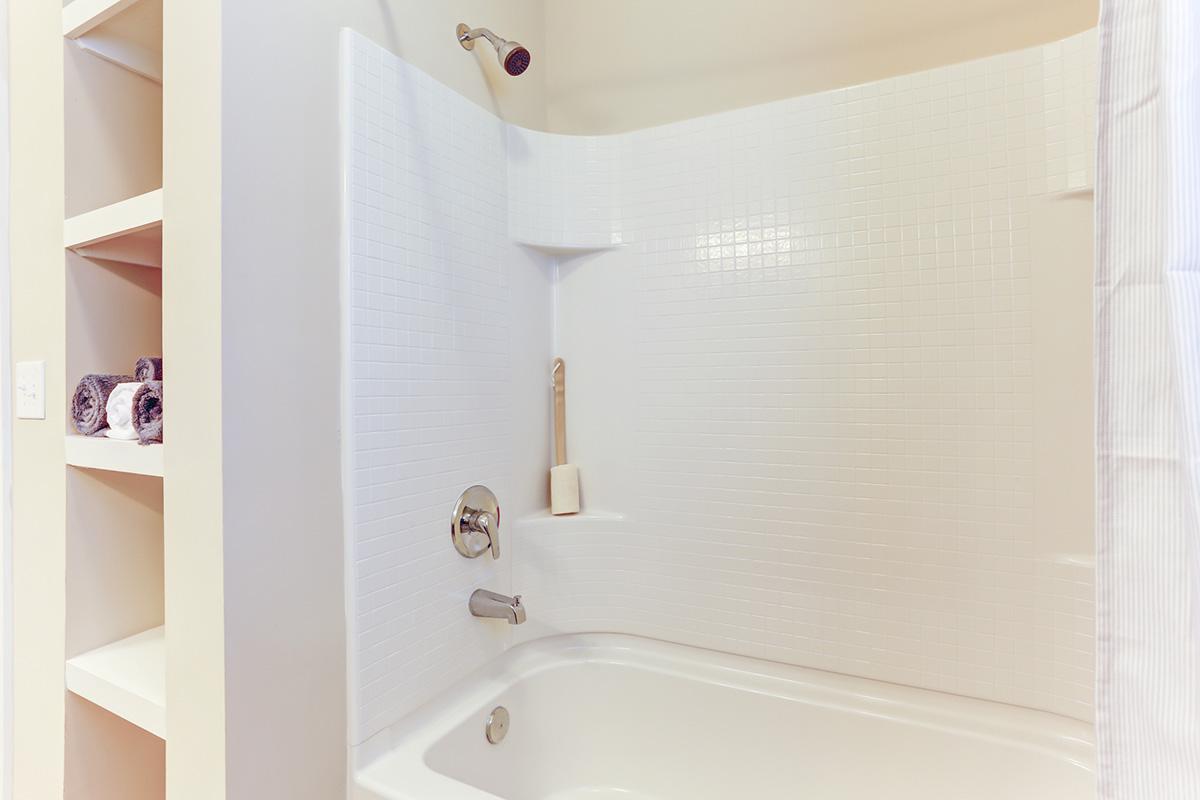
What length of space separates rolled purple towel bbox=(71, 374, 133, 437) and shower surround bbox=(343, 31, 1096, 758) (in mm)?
528

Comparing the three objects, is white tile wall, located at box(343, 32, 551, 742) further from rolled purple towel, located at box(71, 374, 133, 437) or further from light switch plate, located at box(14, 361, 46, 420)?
light switch plate, located at box(14, 361, 46, 420)

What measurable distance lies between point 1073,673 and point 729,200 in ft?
4.41

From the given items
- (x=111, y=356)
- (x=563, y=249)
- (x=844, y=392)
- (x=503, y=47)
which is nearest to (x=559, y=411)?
(x=563, y=249)

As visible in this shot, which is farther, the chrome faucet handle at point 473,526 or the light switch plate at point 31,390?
the chrome faucet handle at point 473,526

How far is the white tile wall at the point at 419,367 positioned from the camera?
1.23 meters

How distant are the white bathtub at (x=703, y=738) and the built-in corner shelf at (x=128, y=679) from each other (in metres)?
0.40

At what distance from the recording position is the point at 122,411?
47.3 inches

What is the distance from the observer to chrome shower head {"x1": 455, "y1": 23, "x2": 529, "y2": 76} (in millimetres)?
1405

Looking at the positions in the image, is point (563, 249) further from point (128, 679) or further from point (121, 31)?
point (128, 679)

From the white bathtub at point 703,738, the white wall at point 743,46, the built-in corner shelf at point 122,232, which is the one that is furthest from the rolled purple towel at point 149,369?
the white wall at point 743,46

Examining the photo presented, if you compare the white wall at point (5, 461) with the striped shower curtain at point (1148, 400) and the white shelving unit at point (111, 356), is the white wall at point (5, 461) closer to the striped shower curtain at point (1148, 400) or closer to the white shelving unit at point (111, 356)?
the white shelving unit at point (111, 356)

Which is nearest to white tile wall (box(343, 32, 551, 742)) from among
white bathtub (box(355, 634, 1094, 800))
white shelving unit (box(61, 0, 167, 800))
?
white bathtub (box(355, 634, 1094, 800))

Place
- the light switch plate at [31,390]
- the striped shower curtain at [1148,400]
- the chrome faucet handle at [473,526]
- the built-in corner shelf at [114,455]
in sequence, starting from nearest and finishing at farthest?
the striped shower curtain at [1148,400] < the built-in corner shelf at [114,455] < the light switch plate at [31,390] < the chrome faucet handle at [473,526]

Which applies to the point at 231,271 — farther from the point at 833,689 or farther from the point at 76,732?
the point at 833,689
